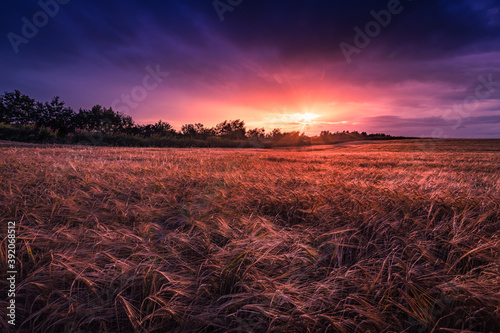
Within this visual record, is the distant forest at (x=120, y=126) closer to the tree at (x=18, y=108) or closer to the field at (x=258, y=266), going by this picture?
the tree at (x=18, y=108)

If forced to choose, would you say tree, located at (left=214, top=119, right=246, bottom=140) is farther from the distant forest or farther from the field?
the field

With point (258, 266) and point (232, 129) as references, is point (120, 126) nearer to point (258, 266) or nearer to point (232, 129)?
point (232, 129)

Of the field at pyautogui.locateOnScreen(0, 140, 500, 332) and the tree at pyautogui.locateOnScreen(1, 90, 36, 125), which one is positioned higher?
the tree at pyautogui.locateOnScreen(1, 90, 36, 125)

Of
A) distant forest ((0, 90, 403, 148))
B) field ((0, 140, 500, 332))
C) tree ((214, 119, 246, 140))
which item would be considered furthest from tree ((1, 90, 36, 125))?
field ((0, 140, 500, 332))

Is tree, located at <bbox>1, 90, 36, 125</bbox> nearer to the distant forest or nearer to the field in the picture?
the distant forest

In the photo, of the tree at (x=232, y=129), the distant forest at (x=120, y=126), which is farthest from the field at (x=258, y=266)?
the tree at (x=232, y=129)

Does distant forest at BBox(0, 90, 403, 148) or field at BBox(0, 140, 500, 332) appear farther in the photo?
distant forest at BBox(0, 90, 403, 148)

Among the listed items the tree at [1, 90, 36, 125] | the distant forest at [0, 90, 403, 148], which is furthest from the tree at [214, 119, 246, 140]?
the tree at [1, 90, 36, 125]

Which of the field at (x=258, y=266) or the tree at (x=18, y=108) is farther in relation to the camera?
the tree at (x=18, y=108)

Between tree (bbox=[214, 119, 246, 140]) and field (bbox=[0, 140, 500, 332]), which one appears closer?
field (bbox=[0, 140, 500, 332])

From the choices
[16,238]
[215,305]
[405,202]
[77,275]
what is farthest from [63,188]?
[405,202]

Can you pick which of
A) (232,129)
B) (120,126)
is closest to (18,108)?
(120,126)

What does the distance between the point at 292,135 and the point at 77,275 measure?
36.0 metres

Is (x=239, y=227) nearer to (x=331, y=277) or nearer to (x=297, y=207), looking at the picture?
(x=297, y=207)
